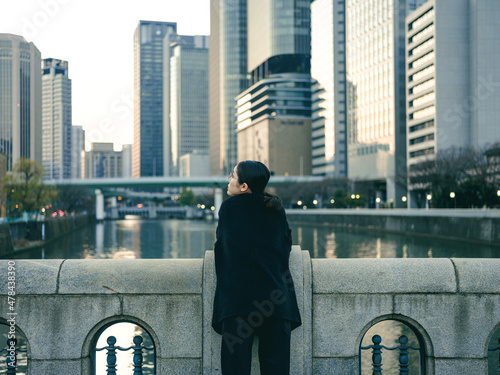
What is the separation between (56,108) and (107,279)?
144 metres

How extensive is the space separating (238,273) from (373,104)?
124564mm

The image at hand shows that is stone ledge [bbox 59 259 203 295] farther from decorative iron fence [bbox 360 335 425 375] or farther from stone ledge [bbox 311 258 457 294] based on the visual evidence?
decorative iron fence [bbox 360 335 425 375]

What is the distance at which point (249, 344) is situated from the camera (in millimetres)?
4352

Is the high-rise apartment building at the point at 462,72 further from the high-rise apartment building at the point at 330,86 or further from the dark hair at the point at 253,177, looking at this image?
the dark hair at the point at 253,177

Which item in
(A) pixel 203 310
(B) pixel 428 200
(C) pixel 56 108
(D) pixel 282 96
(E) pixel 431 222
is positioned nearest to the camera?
(A) pixel 203 310

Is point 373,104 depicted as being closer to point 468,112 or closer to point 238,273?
point 468,112

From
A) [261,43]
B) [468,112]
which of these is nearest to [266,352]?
[468,112]

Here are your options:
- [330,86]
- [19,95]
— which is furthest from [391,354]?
[330,86]

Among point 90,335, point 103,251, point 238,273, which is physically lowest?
point 103,251

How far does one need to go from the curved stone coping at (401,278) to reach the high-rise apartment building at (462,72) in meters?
93.4

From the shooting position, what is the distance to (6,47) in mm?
47938

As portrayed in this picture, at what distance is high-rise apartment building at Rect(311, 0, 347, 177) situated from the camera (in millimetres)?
145250

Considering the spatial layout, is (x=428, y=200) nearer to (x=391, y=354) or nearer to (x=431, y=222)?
(x=431, y=222)

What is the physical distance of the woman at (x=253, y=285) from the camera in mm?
4309
